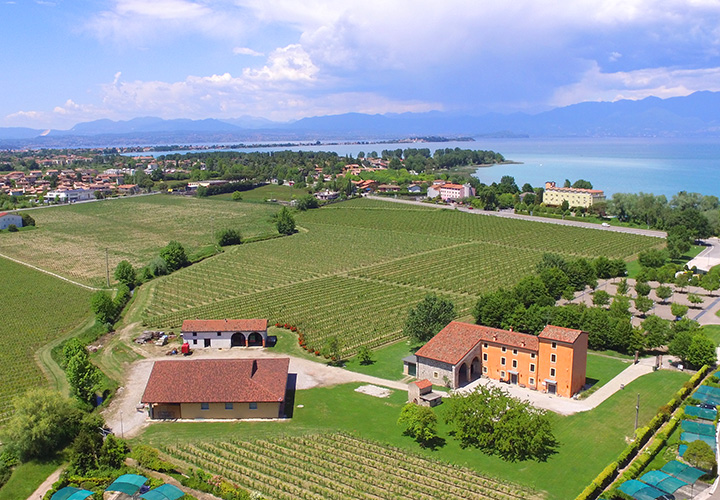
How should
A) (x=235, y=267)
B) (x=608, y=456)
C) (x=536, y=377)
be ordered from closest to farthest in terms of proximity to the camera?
1. (x=608, y=456)
2. (x=536, y=377)
3. (x=235, y=267)

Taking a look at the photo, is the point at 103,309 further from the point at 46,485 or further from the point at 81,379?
the point at 46,485

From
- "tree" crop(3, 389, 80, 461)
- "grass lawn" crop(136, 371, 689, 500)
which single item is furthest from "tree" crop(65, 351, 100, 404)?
"grass lawn" crop(136, 371, 689, 500)

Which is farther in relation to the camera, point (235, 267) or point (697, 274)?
point (235, 267)

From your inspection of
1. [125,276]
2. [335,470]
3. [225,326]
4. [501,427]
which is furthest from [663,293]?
[125,276]

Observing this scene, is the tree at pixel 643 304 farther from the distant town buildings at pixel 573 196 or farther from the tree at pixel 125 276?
the distant town buildings at pixel 573 196

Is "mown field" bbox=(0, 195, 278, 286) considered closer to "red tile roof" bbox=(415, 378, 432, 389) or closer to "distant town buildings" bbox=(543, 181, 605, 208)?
"red tile roof" bbox=(415, 378, 432, 389)

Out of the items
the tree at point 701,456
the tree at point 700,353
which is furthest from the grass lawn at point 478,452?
the tree at point 701,456

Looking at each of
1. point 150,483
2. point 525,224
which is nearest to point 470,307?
point 150,483

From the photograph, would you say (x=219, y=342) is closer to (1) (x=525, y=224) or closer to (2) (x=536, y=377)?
(2) (x=536, y=377)
